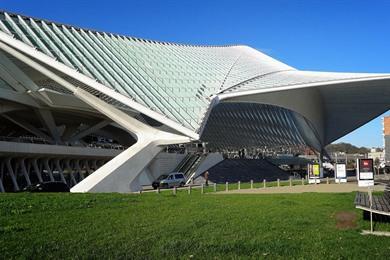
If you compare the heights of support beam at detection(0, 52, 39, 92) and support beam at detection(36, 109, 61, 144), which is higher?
support beam at detection(0, 52, 39, 92)

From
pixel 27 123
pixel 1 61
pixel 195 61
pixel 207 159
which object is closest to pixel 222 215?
pixel 1 61

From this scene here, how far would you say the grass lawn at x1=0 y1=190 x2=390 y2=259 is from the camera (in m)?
6.39

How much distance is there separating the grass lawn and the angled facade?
62.3 ft

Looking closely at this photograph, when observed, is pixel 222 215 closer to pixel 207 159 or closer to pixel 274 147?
pixel 207 159

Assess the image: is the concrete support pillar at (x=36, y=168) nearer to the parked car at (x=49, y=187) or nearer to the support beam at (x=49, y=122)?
the support beam at (x=49, y=122)

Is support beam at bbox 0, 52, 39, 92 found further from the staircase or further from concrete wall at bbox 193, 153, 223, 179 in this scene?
concrete wall at bbox 193, 153, 223, 179

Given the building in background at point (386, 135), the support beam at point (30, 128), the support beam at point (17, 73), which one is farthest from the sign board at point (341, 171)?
the building in background at point (386, 135)

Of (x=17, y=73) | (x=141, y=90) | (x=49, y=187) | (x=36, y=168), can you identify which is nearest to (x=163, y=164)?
(x=36, y=168)

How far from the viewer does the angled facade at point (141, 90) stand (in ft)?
107

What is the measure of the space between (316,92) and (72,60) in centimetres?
3842

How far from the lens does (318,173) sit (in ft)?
117

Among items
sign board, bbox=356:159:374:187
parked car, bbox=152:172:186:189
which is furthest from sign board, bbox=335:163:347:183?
parked car, bbox=152:172:186:189

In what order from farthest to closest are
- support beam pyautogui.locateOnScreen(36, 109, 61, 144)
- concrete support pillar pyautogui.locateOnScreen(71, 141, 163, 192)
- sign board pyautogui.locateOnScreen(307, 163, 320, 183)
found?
support beam pyautogui.locateOnScreen(36, 109, 61, 144)
sign board pyautogui.locateOnScreen(307, 163, 320, 183)
concrete support pillar pyautogui.locateOnScreen(71, 141, 163, 192)

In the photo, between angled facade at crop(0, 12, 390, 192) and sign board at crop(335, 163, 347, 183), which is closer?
angled facade at crop(0, 12, 390, 192)
